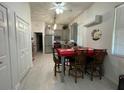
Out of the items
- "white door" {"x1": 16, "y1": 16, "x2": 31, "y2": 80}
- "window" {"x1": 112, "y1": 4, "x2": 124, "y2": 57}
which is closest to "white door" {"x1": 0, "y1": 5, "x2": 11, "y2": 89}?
"white door" {"x1": 16, "y1": 16, "x2": 31, "y2": 80}

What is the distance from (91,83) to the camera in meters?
3.14

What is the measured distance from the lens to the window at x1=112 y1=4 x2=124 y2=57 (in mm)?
2920

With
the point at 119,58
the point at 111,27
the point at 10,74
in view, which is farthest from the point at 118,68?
the point at 10,74

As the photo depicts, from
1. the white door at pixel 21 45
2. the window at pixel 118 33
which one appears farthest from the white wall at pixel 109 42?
the white door at pixel 21 45

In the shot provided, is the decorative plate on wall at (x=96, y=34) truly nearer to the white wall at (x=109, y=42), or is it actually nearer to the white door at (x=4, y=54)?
the white wall at (x=109, y=42)

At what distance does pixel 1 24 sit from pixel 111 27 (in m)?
3.06

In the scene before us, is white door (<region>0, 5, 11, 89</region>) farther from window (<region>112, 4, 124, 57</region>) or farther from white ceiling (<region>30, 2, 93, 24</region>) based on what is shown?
window (<region>112, 4, 124, 57</region>)

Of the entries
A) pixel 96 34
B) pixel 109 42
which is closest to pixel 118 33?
pixel 109 42

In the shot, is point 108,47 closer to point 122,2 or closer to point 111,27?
point 111,27

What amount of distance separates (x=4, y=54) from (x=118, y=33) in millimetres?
3046

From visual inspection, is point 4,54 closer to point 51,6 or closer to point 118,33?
point 118,33

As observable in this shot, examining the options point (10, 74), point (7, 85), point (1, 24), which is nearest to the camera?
point (1, 24)

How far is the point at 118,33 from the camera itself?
3053 millimetres

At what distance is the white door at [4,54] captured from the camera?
1981 millimetres
